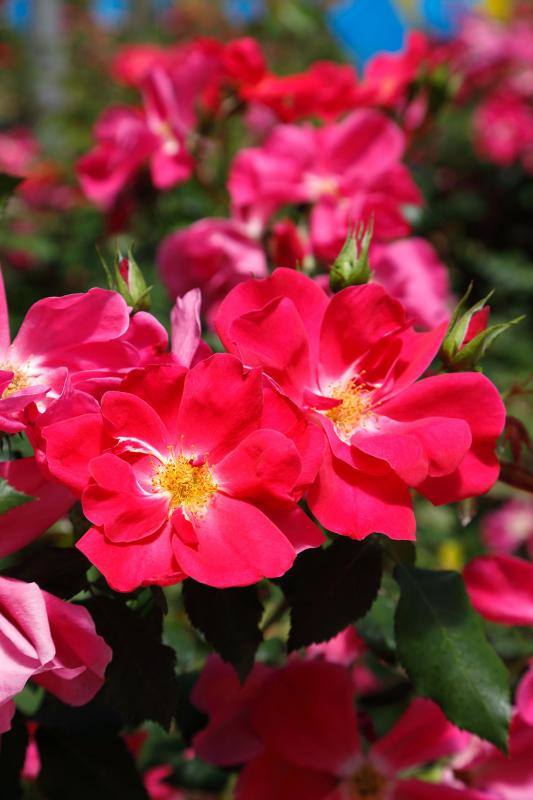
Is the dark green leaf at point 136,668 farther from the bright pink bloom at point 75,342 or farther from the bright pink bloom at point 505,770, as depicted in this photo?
the bright pink bloom at point 505,770

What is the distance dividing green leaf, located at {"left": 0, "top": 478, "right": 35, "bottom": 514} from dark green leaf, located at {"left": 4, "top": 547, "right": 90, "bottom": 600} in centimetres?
7

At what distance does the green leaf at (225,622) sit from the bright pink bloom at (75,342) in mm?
161

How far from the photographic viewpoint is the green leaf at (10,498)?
1.83ft

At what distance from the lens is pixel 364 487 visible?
0.60 meters

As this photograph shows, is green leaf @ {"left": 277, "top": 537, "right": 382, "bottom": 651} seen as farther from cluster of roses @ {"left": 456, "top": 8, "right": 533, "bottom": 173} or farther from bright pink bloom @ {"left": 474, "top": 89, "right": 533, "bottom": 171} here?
bright pink bloom @ {"left": 474, "top": 89, "right": 533, "bottom": 171}

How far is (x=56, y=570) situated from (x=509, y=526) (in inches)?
103

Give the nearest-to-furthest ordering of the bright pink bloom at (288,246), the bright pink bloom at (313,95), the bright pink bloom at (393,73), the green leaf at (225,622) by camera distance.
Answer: the green leaf at (225,622) < the bright pink bloom at (288,246) < the bright pink bloom at (313,95) < the bright pink bloom at (393,73)

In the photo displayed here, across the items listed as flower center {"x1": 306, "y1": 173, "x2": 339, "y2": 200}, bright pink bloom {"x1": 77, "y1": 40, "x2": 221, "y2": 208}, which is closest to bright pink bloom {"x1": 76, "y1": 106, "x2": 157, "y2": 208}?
bright pink bloom {"x1": 77, "y1": 40, "x2": 221, "y2": 208}

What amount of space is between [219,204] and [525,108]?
209 centimetres

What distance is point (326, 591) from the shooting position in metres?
0.68

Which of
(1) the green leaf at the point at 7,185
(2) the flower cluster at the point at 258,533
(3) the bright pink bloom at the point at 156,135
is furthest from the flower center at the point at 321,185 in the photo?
(1) the green leaf at the point at 7,185

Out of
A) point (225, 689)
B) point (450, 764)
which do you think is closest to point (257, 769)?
point (225, 689)

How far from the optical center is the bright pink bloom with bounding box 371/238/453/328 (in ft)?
3.58

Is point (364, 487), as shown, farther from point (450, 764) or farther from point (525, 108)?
point (525, 108)
